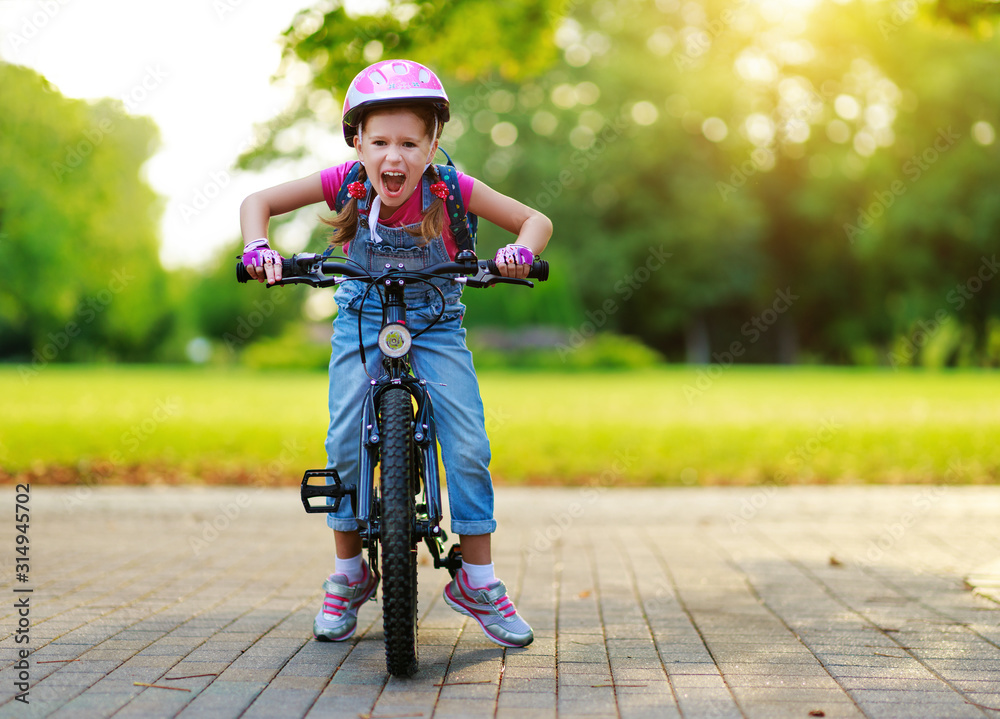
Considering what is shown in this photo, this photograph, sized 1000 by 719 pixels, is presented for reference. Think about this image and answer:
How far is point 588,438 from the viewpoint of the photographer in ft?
34.0

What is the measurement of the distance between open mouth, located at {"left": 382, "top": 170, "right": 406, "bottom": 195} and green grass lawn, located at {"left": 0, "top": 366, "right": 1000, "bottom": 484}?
5.55 m

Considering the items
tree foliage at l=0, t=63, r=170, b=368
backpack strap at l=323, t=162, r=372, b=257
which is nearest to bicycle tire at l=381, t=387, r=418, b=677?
backpack strap at l=323, t=162, r=372, b=257

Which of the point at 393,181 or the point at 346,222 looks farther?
the point at 346,222

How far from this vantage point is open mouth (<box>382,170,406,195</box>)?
11.0 ft

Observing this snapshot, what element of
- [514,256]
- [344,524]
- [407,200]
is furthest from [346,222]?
[344,524]

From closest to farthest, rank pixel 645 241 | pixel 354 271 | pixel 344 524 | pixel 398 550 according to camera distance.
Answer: pixel 398 550 → pixel 354 271 → pixel 344 524 → pixel 645 241

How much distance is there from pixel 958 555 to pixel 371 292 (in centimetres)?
378

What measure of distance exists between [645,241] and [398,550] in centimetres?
3615

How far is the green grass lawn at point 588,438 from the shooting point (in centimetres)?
878

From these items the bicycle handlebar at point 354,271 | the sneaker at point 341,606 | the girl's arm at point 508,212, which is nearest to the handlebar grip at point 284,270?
the bicycle handlebar at point 354,271

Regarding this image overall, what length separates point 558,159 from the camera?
1357 inches

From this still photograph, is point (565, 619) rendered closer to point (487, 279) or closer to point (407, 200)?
point (487, 279)

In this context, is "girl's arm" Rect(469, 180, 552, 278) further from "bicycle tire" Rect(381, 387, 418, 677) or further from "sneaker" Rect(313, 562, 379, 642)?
"sneaker" Rect(313, 562, 379, 642)

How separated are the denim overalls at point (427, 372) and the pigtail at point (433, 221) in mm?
27
